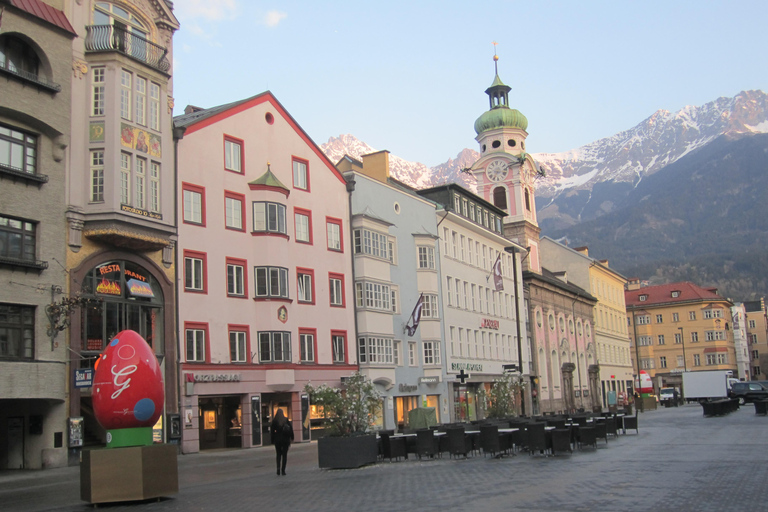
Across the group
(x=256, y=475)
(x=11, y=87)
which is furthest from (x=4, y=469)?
(x=11, y=87)

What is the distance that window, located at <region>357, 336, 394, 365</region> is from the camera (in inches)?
1857

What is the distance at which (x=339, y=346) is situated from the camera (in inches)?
1806

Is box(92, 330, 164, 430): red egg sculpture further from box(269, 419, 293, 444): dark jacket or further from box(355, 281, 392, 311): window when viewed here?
box(355, 281, 392, 311): window

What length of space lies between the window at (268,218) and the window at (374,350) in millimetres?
8971

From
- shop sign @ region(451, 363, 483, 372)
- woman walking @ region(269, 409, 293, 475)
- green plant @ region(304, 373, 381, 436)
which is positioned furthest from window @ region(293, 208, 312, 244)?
woman walking @ region(269, 409, 293, 475)

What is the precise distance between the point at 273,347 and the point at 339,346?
239 inches

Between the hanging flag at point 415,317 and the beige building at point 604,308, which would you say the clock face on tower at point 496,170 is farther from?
the hanging flag at point 415,317

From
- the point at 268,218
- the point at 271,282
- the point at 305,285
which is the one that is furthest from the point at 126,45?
the point at 305,285

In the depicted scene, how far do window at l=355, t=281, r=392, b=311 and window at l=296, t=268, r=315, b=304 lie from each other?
418 cm

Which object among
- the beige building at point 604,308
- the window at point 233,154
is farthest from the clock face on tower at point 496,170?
the window at point 233,154

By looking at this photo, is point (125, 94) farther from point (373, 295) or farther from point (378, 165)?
point (378, 165)

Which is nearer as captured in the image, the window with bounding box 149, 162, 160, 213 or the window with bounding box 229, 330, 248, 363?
the window with bounding box 149, 162, 160, 213

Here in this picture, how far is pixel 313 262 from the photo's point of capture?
147 feet

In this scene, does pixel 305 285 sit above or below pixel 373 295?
above
